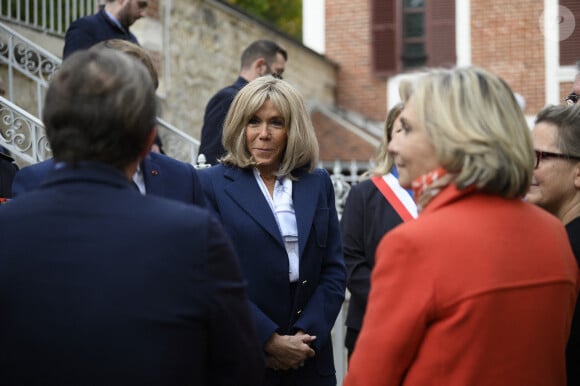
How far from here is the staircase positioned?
280 inches

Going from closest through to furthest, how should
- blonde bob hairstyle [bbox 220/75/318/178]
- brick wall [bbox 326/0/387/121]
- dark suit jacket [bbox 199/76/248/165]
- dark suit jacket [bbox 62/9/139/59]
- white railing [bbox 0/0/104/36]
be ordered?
blonde bob hairstyle [bbox 220/75/318/178]
dark suit jacket [bbox 199/76/248/165]
dark suit jacket [bbox 62/9/139/59]
white railing [bbox 0/0/104/36]
brick wall [bbox 326/0/387/121]

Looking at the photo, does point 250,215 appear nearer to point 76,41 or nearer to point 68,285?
→ point 68,285

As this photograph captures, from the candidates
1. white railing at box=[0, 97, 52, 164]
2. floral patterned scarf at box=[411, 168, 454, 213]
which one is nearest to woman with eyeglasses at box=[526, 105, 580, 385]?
floral patterned scarf at box=[411, 168, 454, 213]

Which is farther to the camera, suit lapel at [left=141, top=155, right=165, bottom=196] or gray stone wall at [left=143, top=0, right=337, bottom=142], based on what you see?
gray stone wall at [left=143, top=0, right=337, bottom=142]

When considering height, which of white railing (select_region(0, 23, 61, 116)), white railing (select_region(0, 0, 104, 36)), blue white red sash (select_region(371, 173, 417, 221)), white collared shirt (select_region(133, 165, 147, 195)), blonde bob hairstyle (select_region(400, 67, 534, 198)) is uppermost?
white railing (select_region(0, 0, 104, 36))

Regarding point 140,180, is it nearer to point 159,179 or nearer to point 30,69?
point 159,179

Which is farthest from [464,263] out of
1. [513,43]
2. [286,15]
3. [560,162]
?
[286,15]

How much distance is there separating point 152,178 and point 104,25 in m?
3.57

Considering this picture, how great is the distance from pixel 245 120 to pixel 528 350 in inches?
75.3

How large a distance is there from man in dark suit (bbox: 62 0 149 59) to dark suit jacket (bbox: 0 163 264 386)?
4.12m

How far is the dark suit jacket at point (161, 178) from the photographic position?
2963mm

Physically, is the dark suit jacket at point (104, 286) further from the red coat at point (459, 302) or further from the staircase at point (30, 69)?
the staircase at point (30, 69)

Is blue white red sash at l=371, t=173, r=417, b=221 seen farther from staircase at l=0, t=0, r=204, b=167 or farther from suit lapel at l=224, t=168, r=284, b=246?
staircase at l=0, t=0, r=204, b=167

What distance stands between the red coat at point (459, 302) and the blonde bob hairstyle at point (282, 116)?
1.57 meters
